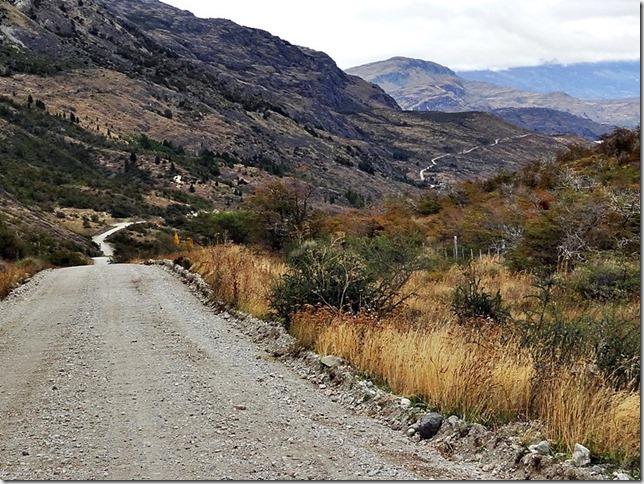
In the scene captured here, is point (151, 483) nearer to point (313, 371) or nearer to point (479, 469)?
point (479, 469)

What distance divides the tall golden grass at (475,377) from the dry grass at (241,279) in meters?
3.08

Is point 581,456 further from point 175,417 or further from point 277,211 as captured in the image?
point 277,211

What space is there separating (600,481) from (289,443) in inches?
Answer: 105

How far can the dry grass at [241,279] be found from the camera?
13.1 meters

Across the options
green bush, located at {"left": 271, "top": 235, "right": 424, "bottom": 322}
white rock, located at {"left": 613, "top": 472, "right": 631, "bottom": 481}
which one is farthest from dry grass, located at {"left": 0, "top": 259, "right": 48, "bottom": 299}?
white rock, located at {"left": 613, "top": 472, "right": 631, "bottom": 481}

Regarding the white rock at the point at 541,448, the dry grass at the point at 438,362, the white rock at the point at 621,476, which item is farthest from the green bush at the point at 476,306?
the white rock at the point at 621,476

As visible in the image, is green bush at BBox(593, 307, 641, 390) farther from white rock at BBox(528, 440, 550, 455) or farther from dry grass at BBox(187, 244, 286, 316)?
dry grass at BBox(187, 244, 286, 316)

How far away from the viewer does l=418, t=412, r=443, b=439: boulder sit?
5930 mm

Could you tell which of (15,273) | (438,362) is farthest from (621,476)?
(15,273)

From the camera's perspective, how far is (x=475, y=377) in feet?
20.5

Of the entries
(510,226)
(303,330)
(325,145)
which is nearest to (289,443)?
(303,330)

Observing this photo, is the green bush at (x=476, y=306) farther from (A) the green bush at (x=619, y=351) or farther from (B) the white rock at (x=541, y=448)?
(B) the white rock at (x=541, y=448)

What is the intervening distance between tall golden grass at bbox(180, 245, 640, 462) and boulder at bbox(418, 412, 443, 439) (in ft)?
0.89

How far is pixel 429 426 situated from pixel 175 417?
8.84 feet
